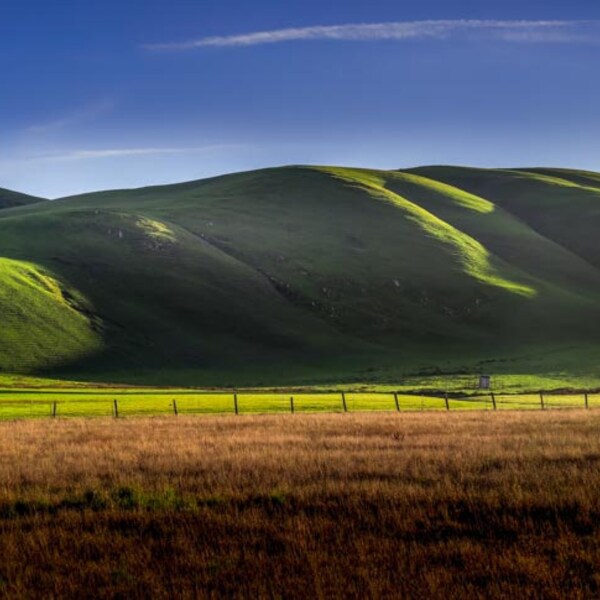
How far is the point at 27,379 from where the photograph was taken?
385 feet

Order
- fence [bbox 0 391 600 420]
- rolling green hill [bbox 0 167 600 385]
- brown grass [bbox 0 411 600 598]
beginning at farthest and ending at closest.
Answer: rolling green hill [bbox 0 167 600 385] < fence [bbox 0 391 600 420] < brown grass [bbox 0 411 600 598]

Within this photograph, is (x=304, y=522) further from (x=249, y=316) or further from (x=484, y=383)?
(x=249, y=316)

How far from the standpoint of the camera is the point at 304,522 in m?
14.6

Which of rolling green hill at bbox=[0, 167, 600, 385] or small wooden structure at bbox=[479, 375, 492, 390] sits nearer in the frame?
small wooden structure at bbox=[479, 375, 492, 390]

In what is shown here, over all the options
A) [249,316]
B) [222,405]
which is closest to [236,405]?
[222,405]

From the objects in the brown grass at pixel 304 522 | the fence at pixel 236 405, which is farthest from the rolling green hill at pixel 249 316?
the brown grass at pixel 304 522

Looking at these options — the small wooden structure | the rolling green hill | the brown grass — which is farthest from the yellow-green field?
the rolling green hill

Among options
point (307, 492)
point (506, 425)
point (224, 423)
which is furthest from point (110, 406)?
point (307, 492)

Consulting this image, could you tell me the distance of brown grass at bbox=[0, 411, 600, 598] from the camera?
1126cm

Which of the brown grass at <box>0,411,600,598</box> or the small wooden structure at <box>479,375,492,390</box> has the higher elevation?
the brown grass at <box>0,411,600,598</box>

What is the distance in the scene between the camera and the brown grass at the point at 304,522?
36.9ft

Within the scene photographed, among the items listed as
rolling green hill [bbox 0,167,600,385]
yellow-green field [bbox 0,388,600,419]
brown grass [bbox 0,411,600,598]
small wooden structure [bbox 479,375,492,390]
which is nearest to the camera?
brown grass [bbox 0,411,600,598]

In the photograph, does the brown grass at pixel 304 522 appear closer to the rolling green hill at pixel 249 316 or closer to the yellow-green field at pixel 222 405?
the yellow-green field at pixel 222 405

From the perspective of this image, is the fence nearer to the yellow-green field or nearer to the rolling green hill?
the yellow-green field
